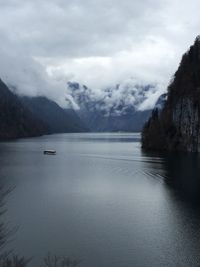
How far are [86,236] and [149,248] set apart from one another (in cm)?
805

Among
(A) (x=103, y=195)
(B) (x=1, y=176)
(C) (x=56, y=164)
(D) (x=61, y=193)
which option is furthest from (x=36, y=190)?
(C) (x=56, y=164)

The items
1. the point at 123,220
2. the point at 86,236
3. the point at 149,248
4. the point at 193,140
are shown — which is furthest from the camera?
the point at 193,140

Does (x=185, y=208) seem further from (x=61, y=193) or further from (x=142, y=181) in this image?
(x=142, y=181)

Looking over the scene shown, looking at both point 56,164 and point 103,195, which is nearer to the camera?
point 103,195

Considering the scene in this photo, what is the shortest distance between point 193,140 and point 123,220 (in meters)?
136

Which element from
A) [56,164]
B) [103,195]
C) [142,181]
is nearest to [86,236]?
[103,195]

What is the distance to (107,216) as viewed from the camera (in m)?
68.8

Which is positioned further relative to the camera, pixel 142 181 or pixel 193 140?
pixel 193 140

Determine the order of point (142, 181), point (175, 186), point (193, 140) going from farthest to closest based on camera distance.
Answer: point (193, 140) < point (142, 181) < point (175, 186)

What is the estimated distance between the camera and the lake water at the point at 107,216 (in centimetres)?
5206

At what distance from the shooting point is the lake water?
171ft

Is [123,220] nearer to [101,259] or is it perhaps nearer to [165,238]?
[165,238]

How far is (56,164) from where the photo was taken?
483ft

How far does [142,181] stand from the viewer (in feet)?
350
